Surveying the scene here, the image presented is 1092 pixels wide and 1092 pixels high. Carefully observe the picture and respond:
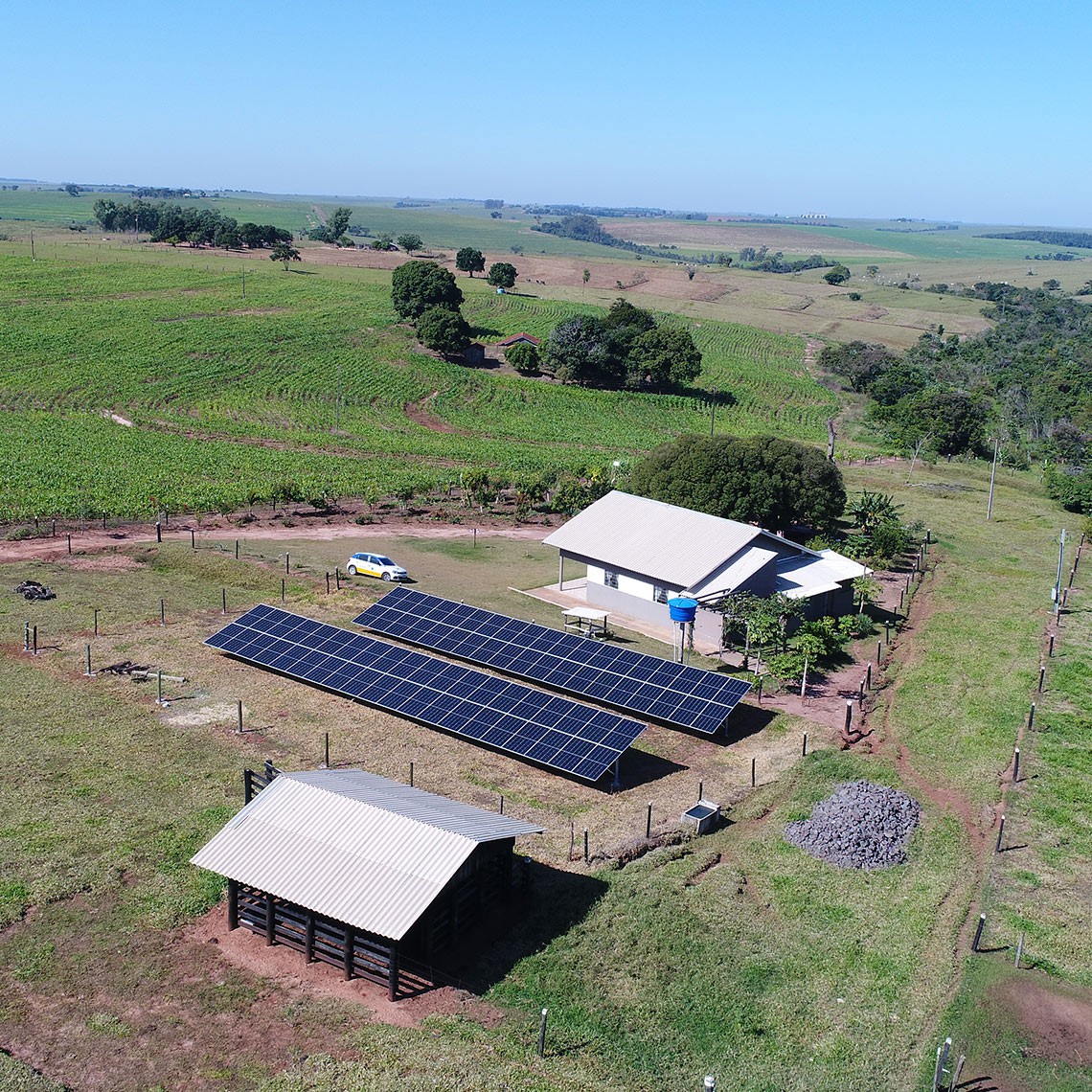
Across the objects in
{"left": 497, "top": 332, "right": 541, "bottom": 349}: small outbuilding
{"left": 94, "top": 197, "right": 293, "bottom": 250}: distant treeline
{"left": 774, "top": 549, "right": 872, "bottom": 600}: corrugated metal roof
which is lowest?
{"left": 774, "top": 549, "right": 872, "bottom": 600}: corrugated metal roof

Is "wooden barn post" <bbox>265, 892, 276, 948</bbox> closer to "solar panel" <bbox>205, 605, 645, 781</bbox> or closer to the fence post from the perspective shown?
"solar panel" <bbox>205, 605, 645, 781</bbox>

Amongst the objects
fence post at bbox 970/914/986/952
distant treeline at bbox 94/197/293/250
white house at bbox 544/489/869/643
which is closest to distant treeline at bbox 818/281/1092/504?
white house at bbox 544/489/869/643

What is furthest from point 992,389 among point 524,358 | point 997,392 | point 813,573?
point 813,573

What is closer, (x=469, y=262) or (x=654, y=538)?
(x=654, y=538)

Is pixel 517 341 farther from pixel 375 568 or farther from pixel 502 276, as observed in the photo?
pixel 375 568

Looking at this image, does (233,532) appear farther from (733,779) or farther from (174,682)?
(733,779)

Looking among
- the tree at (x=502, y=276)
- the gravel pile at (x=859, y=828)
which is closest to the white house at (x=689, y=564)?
the gravel pile at (x=859, y=828)
